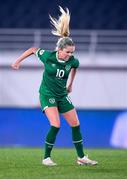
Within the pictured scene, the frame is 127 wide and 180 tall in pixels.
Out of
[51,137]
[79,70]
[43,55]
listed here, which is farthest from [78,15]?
[51,137]

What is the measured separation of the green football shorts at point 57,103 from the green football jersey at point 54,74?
0.05 m

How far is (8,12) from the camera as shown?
22344mm

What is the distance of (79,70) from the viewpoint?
752 inches

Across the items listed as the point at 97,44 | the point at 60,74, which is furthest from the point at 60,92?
the point at 97,44

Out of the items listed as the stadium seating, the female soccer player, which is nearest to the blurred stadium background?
the stadium seating

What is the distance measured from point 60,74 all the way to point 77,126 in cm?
73

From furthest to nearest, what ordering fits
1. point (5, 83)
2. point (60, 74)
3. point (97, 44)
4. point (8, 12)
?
point (8, 12), point (97, 44), point (5, 83), point (60, 74)

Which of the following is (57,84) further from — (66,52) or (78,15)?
(78,15)

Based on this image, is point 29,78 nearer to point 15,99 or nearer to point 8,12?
point 15,99

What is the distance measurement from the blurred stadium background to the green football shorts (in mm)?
6771

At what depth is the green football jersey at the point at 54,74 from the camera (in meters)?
9.43

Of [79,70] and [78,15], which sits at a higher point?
[78,15]

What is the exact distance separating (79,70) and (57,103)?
31.3ft

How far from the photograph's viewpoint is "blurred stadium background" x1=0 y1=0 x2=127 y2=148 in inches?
649
